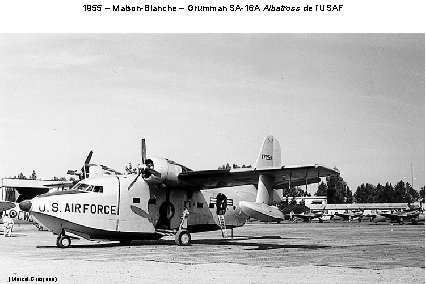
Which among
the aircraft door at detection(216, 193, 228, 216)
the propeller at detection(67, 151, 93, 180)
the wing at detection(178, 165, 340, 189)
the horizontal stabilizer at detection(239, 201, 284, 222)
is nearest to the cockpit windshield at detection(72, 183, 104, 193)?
the wing at detection(178, 165, 340, 189)

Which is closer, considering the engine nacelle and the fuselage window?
the fuselage window

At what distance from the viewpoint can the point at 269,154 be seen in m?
21.3

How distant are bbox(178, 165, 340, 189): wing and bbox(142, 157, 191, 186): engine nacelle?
0.24 metres

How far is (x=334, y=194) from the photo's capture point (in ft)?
356

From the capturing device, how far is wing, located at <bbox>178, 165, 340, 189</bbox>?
1594 centimetres

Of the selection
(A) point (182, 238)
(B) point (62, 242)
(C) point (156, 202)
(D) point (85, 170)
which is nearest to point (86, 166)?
(D) point (85, 170)

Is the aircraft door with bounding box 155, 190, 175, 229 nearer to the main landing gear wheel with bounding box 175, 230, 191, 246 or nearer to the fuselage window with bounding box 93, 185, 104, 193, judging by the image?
the main landing gear wheel with bounding box 175, 230, 191, 246

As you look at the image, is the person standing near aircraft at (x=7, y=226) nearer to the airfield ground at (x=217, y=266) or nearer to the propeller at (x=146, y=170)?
the propeller at (x=146, y=170)

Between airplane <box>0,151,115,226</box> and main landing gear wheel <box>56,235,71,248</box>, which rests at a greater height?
airplane <box>0,151,115,226</box>

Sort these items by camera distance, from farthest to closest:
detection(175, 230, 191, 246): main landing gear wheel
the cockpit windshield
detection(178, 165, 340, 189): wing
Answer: detection(175, 230, 191, 246): main landing gear wheel, the cockpit windshield, detection(178, 165, 340, 189): wing

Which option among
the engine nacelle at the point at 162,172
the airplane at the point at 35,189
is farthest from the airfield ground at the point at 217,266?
the airplane at the point at 35,189
